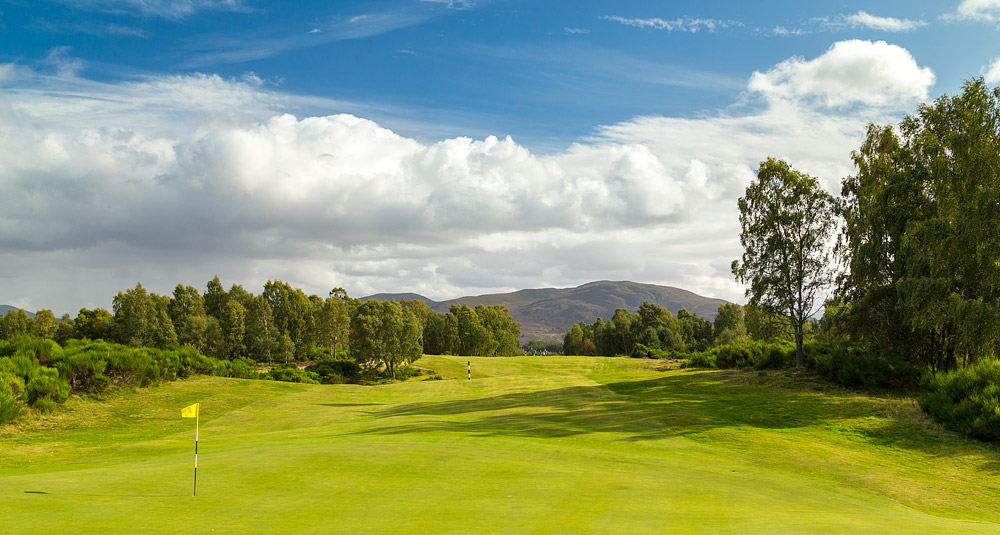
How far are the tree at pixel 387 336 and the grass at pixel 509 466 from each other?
24.6 meters

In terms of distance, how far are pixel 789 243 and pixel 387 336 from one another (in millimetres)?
38823

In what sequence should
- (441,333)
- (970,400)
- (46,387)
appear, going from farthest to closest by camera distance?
(441,333), (46,387), (970,400)

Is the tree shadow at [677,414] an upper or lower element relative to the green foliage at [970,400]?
lower

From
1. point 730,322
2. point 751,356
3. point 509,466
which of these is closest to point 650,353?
point 751,356

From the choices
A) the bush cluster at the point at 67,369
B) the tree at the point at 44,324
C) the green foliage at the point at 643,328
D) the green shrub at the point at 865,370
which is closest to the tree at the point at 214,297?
the tree at the point at 44,324

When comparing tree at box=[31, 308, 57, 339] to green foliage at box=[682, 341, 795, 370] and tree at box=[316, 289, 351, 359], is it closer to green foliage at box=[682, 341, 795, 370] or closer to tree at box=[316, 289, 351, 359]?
tree at box=[316, 289, 351, 359]

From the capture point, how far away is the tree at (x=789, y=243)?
42.1 m

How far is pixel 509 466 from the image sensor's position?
15.5 m

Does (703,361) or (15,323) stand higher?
(15,323)

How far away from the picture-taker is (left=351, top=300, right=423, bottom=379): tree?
61469mm

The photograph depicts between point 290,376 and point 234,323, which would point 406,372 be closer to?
point 290,376

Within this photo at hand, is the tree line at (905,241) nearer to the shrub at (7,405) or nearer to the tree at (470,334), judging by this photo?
the shrub at (7,405)

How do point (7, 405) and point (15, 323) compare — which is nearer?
point (7, 405)

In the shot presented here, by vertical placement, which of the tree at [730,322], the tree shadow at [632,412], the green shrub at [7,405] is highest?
the tree at [730,322]
